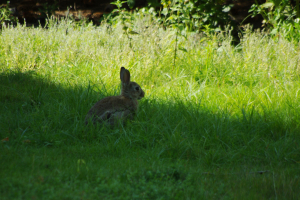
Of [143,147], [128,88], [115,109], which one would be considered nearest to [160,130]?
[143,147]

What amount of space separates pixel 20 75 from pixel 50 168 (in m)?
3.39

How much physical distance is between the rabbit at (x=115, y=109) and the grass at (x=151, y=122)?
5.5 inches

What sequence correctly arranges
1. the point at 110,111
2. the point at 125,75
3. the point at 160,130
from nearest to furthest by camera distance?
the point at 160,130
the point at 110,111
the point at 125,75

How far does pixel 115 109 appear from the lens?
13.6 feet

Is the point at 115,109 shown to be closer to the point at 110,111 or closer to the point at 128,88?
the point at 110,111

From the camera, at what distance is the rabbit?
409cm

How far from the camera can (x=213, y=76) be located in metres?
6.05

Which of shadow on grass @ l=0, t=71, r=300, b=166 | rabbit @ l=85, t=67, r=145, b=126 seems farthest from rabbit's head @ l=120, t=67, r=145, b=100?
shadow on grass @ l=0, t=71, r=300, b=166

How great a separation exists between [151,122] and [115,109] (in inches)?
21.7

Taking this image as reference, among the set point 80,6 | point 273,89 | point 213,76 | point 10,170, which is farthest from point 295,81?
point 80,6

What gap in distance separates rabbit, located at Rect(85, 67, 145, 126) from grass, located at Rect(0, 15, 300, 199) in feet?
0.45

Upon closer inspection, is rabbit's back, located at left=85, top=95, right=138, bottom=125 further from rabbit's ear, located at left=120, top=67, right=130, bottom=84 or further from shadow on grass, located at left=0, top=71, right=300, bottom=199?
rabbit's ear, located at left=120, top=67, right=130, bottom=84

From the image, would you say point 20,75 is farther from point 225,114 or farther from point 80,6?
point 80,6

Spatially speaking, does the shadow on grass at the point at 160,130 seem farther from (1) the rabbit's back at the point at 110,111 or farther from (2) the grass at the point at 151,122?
(1) the rabbit's back at the point at 110,111
